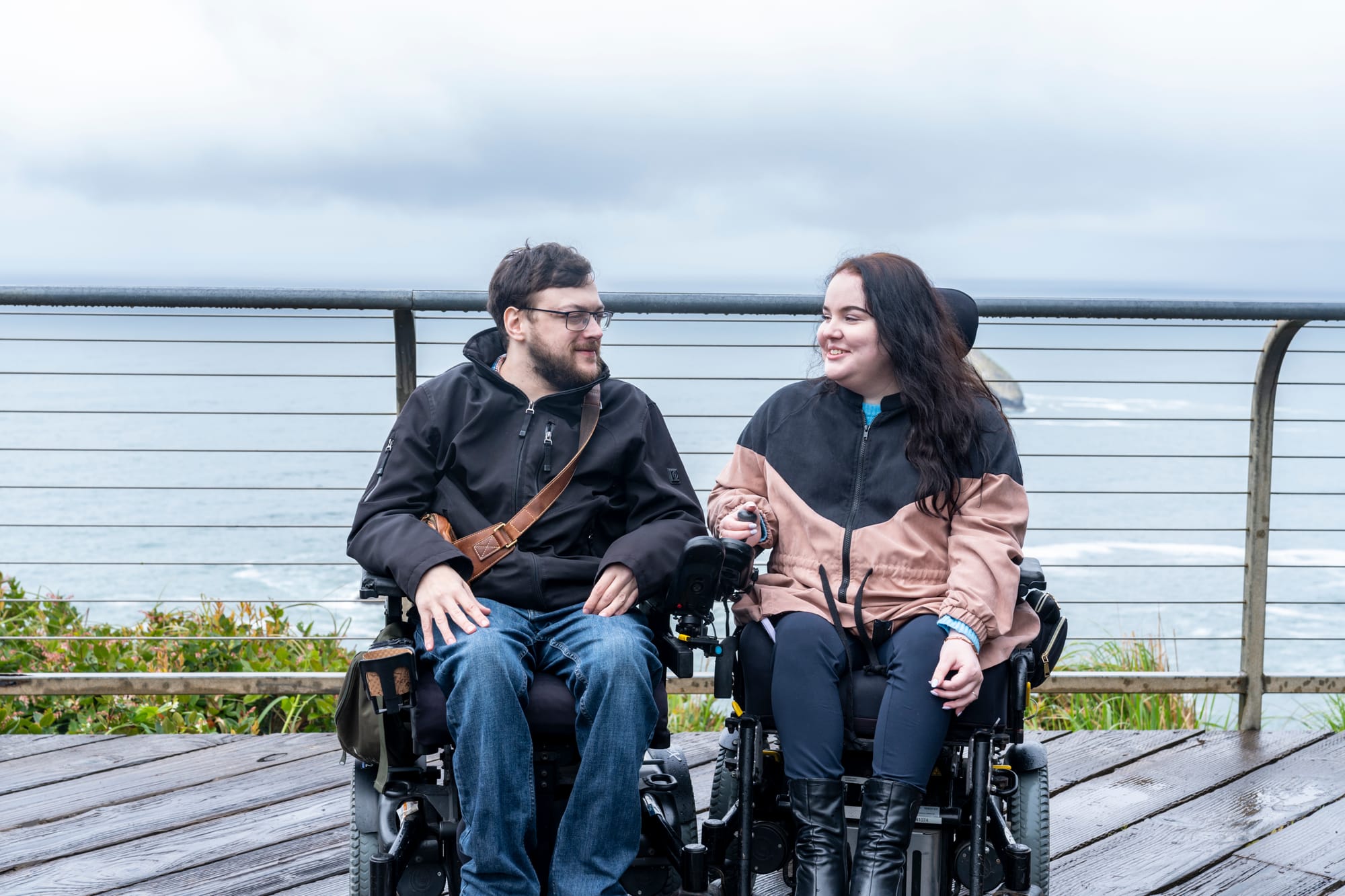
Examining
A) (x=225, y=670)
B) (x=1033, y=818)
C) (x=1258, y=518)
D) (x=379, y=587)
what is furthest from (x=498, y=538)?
(x=1258, y=518)

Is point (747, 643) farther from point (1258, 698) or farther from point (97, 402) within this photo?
point (97, 402)

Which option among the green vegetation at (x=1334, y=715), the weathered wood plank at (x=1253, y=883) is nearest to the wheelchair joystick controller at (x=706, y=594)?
the weathered wood plank at (x=1253, y=883)

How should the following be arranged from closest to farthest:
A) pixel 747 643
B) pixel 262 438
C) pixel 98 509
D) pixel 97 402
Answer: pixel 747 643 → pixel 98 509 → pixel 262 438 → pixel 97 402

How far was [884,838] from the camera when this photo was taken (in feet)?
6.77

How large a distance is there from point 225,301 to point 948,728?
2200 mm

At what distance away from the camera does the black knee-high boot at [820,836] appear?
2.09 metres

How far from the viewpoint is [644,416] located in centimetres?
259

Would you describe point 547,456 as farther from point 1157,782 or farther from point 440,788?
point 1157,782

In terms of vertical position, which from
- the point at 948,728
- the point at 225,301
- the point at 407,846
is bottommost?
the point at 407,846

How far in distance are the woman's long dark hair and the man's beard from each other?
57 cm

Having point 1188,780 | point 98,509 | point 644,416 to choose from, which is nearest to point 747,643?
point 644,416

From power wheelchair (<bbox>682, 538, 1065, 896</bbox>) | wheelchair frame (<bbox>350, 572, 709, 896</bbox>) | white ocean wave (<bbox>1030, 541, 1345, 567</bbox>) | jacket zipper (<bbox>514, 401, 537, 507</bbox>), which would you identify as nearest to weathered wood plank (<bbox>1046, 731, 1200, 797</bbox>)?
power wheelchair (<bbox>682, 538, 1065, 896</bbox>)

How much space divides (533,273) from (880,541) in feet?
3.12

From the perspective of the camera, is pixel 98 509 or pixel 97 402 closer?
pixel 98 509
